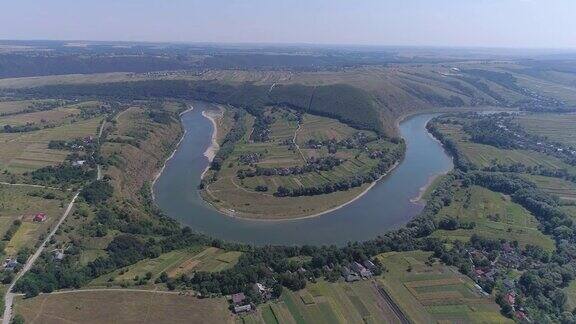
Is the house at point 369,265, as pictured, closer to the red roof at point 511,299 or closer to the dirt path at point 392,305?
the dirt path at point 392,305

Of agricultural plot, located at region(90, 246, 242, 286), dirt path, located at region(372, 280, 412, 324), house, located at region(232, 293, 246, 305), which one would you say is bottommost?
dirt path, located at region(372, 280, 412, 324)

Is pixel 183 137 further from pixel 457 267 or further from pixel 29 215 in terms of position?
pixel 457 267

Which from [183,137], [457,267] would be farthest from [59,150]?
[457,267]

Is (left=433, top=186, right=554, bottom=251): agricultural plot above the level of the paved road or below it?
below

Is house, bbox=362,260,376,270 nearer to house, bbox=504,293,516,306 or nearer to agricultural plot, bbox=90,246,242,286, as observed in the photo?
house, bbox=504,293,516,306

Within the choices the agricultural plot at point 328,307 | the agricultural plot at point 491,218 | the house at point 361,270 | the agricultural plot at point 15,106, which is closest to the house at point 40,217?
the agricultural plot at point 328,307

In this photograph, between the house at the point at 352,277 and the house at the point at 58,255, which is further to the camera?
the house at the point at 58,255

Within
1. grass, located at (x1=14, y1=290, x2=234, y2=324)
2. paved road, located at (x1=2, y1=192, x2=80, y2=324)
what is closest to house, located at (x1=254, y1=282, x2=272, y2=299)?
grass, located at (x1=14, y1=290, x2=234, y2=324)

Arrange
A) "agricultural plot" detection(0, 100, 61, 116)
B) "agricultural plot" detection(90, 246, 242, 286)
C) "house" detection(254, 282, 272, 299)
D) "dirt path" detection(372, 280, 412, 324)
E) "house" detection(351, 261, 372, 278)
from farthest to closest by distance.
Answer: "agricultural plot" detection(0, 100, 61, 116), "house" detection(351, 261, 372, 278), "agricultural plot" detection(90, 246, 242, 286), "house" detection(254, 282, 272, 299), "dirt path" detection(372, 280, 412, 324)
